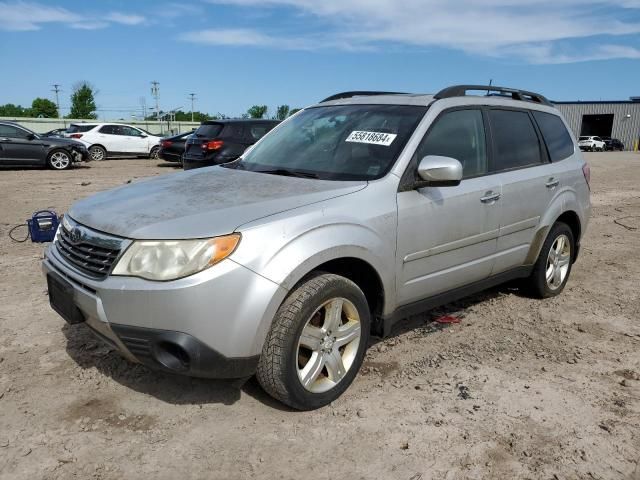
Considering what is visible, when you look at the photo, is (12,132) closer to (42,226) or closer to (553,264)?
(42,226)

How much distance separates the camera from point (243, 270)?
2551 millimetres

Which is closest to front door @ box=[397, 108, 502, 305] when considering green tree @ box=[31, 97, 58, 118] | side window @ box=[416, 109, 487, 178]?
side window @ box=[416, 109, 487, 178]

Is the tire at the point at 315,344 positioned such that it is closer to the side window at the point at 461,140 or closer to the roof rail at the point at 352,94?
the side window at the point at 461,140

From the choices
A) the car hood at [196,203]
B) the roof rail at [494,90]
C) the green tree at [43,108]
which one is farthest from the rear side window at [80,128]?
the green tree at [43,108]

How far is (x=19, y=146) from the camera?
1554 centimetres

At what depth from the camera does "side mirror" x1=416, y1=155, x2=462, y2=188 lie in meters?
3.23

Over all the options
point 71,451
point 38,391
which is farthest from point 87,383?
point 71,451

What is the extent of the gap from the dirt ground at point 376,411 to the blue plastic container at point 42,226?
2228mm

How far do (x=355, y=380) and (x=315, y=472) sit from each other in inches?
36.6

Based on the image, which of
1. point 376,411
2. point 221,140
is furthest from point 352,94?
point 221,140

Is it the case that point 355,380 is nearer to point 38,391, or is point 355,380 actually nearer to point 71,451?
point 71,451

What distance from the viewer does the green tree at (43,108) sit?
79875mm

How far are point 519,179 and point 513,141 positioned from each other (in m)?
0.34

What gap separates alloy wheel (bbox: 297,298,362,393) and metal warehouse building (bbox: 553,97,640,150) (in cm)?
6086
